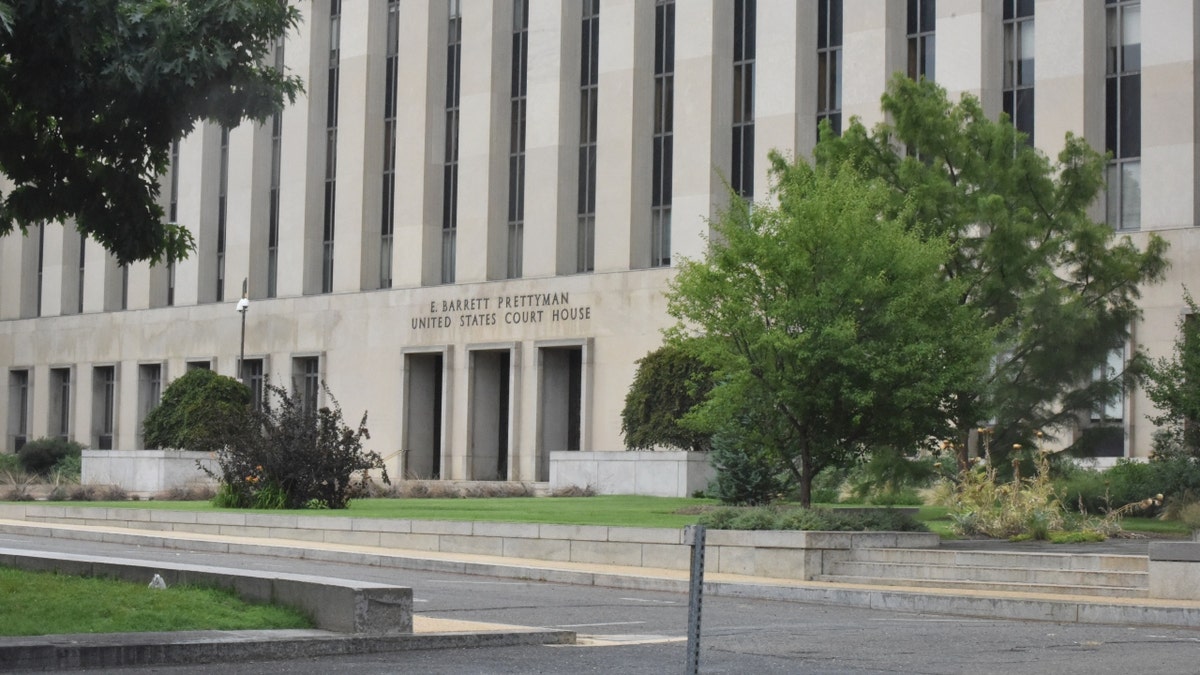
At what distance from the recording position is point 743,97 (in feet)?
156

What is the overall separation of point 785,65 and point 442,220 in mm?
13812

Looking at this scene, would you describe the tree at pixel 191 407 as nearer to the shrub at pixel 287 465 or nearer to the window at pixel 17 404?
the shrub at pixel 287 465

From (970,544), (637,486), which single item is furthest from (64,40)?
(637,486)

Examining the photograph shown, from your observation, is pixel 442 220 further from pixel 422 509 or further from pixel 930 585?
Result: pixel 930 585

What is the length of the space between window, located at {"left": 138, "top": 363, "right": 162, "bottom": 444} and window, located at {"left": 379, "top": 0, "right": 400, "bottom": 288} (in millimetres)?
11489

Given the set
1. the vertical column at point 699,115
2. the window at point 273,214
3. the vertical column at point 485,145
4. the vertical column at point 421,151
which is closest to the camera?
the vertical column at point 699,115

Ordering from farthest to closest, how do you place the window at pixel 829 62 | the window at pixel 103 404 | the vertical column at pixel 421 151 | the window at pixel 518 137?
the window at pixel 103 404 < the vertical column at pixel 421 151 < the window at pixel 518 137 < the window at pixel 829 62

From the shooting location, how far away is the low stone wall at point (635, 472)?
37.4m

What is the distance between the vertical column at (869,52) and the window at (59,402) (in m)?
36.5

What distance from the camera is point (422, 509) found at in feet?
101

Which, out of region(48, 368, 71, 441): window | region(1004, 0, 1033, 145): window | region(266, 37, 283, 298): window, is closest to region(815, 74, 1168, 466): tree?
region(1004, 0, 1033, 145): window

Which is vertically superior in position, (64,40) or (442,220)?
(442,220)

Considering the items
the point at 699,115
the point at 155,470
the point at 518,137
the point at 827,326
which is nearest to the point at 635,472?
the point at 699,115

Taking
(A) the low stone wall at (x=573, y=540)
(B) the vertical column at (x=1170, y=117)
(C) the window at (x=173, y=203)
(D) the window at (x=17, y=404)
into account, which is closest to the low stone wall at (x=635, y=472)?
(A) the low stone wall at (x=573, y=540)
